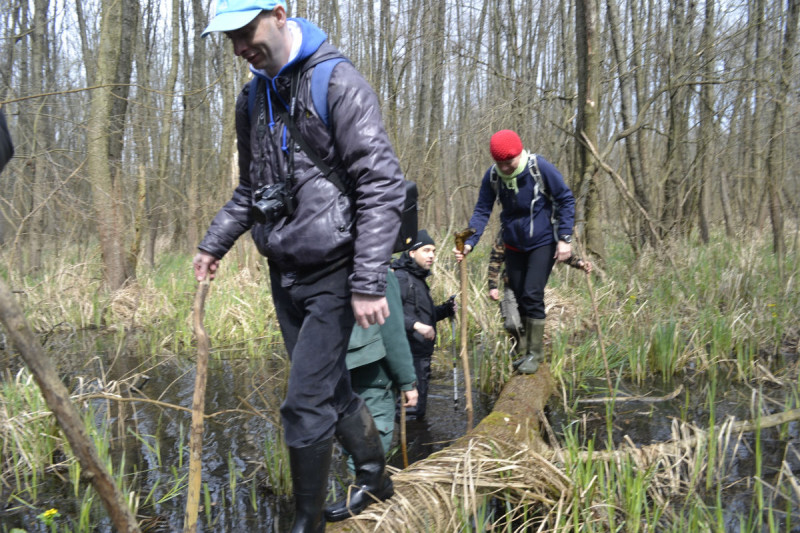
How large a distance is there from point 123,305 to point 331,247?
6.46 metres

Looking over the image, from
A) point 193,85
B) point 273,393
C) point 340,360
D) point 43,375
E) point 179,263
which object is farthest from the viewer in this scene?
point 193,85

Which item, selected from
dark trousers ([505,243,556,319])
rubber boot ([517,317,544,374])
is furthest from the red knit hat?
rubber boot ([517,317,544,374])

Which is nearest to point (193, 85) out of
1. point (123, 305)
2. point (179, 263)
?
point (179, 263)

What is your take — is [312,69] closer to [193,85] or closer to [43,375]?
[43,375]

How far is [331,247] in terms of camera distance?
6.73 feet

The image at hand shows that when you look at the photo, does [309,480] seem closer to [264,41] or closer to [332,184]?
[332,184]

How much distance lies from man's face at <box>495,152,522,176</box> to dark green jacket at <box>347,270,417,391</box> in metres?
1.64

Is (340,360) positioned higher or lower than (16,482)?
higher

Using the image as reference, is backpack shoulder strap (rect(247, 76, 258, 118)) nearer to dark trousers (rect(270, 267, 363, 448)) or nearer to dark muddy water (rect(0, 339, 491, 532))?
dark trousers (rect(270, 267, 363, 448))

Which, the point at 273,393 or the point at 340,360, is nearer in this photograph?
the point at 340,360

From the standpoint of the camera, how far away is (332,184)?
82.4 inches

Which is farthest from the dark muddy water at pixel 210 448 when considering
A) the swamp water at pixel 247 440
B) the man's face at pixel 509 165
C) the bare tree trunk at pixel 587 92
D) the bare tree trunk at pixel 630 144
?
the bare tree trunk at pixel 630 144

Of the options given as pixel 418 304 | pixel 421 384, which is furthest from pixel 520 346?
pixel 418 304

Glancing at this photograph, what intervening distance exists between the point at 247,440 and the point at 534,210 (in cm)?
258
